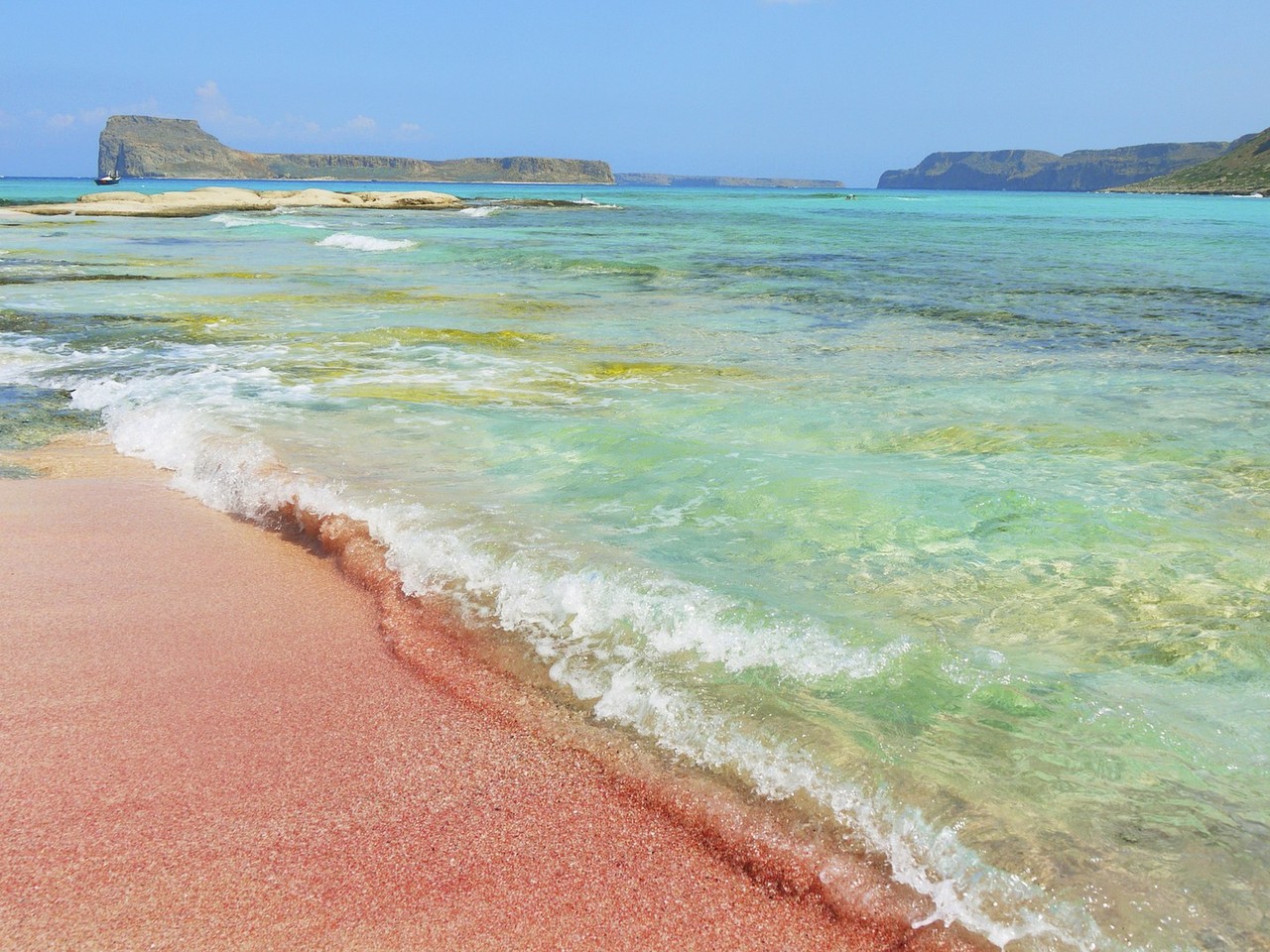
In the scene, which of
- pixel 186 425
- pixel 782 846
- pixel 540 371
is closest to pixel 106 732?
pixel 782 846

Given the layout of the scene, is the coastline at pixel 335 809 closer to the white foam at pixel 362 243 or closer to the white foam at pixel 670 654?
the white foam at pixel 670 654

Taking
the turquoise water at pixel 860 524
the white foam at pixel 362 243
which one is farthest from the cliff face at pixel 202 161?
the turquoise water at pixel 860 524

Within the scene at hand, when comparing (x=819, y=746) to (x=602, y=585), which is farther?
(x=602, y=585)

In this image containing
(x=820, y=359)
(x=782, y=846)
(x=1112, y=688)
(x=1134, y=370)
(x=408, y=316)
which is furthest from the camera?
(x=408, y=316)

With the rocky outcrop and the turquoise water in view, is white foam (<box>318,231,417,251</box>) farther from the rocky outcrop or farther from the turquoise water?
the rocky outcrop

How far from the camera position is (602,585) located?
4000 mm

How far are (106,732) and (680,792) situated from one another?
1954 mm

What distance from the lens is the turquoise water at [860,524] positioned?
265 cm

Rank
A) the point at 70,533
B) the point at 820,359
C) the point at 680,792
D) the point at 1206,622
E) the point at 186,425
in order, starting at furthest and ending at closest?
the point at 820,359 → the point at 186,425 → the point at 70,533 → the point at 1206,622 → the point at 680,792

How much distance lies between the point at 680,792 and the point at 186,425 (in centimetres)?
555

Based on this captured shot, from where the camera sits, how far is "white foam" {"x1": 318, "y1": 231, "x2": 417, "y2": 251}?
85.3 feet

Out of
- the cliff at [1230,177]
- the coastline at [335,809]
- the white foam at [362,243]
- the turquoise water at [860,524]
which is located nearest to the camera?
the coastline at [335,809]

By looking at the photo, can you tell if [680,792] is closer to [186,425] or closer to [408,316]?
[186,425]

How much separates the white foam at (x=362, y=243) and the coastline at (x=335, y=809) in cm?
2335
